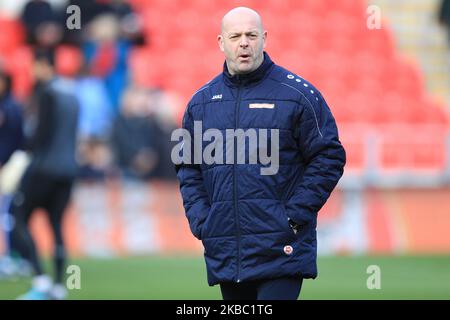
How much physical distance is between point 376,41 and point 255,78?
49.1 feet

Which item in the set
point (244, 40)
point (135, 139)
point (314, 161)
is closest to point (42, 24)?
point (135, 139)

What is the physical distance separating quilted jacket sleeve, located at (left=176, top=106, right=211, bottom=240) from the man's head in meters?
0.43

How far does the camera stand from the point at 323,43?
68.7ft

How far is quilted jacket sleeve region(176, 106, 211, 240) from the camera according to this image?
6.38 metres

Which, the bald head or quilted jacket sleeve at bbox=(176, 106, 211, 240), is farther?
quilted jacket sleeve at bbox=(176, 106, 211, 240)

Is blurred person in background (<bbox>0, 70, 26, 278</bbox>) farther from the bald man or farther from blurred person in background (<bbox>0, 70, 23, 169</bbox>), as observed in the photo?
the bald man

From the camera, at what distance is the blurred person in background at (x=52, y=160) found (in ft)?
37.6

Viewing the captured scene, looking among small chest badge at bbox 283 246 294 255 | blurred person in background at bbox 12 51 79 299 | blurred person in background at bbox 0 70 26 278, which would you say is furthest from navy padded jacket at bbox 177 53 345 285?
blurred person in background at bbox 0 70 26 278

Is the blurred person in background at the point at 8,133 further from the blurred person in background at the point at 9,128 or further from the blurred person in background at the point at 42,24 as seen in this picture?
the blurred person in background at the point at 42,24

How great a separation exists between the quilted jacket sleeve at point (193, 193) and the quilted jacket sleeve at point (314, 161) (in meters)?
0.47

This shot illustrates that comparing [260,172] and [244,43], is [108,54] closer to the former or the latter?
[244,43]

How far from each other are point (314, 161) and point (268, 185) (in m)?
0.28

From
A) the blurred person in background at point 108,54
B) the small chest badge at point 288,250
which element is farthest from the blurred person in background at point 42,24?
the small chest badge at point 288,250
